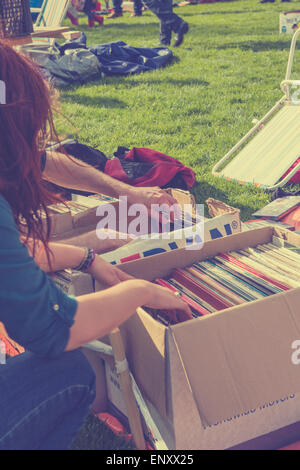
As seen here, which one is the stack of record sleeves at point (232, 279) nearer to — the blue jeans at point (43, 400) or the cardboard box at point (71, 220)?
the blue jeans at point (43, 400)

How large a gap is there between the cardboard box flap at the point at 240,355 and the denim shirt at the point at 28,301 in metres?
0.35

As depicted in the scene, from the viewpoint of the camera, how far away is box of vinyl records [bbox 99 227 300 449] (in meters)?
1.59

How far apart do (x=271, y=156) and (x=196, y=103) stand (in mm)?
2171

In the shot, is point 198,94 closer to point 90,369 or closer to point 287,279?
point 287,279

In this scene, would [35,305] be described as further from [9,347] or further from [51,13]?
[51,13]

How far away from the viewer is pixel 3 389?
1657 millimetres

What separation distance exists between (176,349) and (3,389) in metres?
0.53

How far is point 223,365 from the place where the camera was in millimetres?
1622

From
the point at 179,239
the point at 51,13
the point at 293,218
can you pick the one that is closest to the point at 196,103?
the point at 293,218

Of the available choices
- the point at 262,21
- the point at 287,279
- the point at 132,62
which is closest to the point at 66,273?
the point at 287,279

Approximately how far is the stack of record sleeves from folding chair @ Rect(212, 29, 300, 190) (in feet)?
5.43

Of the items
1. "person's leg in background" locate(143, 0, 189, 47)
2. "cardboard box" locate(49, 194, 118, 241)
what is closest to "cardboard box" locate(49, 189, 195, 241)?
"cardboard box" locate(49, 194, 118, 241)

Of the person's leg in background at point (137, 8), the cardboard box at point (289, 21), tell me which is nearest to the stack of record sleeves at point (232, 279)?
the cardboard box at point (289, 21)

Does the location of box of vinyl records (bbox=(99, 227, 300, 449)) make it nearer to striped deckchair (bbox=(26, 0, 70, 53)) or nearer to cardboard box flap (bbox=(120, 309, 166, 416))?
cardboard box flap (bbox=(120, 309, 166, 416))
